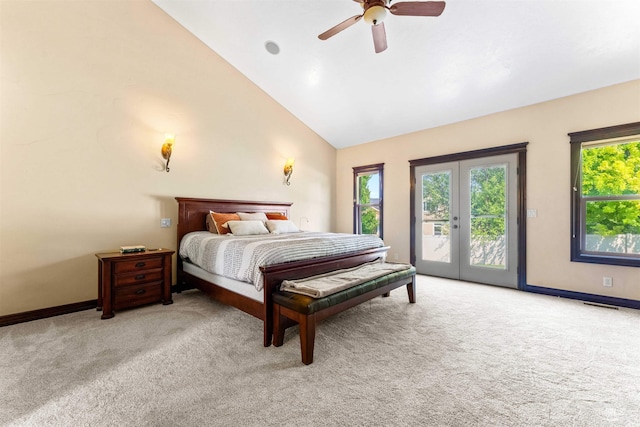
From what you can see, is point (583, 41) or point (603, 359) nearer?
point (603, 359)

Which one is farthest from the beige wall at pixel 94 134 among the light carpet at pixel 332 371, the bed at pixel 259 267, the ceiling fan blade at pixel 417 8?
the ceiling fan blade at pixel 417 8

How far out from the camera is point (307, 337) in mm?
1944

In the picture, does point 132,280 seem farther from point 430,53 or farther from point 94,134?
point 430,53

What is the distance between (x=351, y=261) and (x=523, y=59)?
3.21 meters

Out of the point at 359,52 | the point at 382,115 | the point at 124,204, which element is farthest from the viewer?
the point at 382,115

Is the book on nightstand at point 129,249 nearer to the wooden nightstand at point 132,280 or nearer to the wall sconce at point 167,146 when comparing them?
the wooden nightstand at point 132,280

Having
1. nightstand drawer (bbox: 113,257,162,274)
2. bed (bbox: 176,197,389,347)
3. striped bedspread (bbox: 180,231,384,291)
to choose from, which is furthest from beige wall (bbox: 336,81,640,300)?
nightstand drawer (bbox: 113,257,162,274)

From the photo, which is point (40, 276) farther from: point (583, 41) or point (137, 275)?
point (583, 41)

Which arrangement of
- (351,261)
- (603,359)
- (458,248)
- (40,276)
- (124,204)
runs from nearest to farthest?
(603,359), (40,276), (351,261), (124,204), (458,248)

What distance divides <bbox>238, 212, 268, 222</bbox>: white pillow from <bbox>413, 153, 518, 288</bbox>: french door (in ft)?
9.21

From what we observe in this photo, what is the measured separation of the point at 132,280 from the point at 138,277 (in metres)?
0.06

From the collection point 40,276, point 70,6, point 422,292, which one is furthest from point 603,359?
point 70,6

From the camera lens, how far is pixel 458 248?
4504mm

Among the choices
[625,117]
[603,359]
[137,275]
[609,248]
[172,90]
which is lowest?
[603,359]
